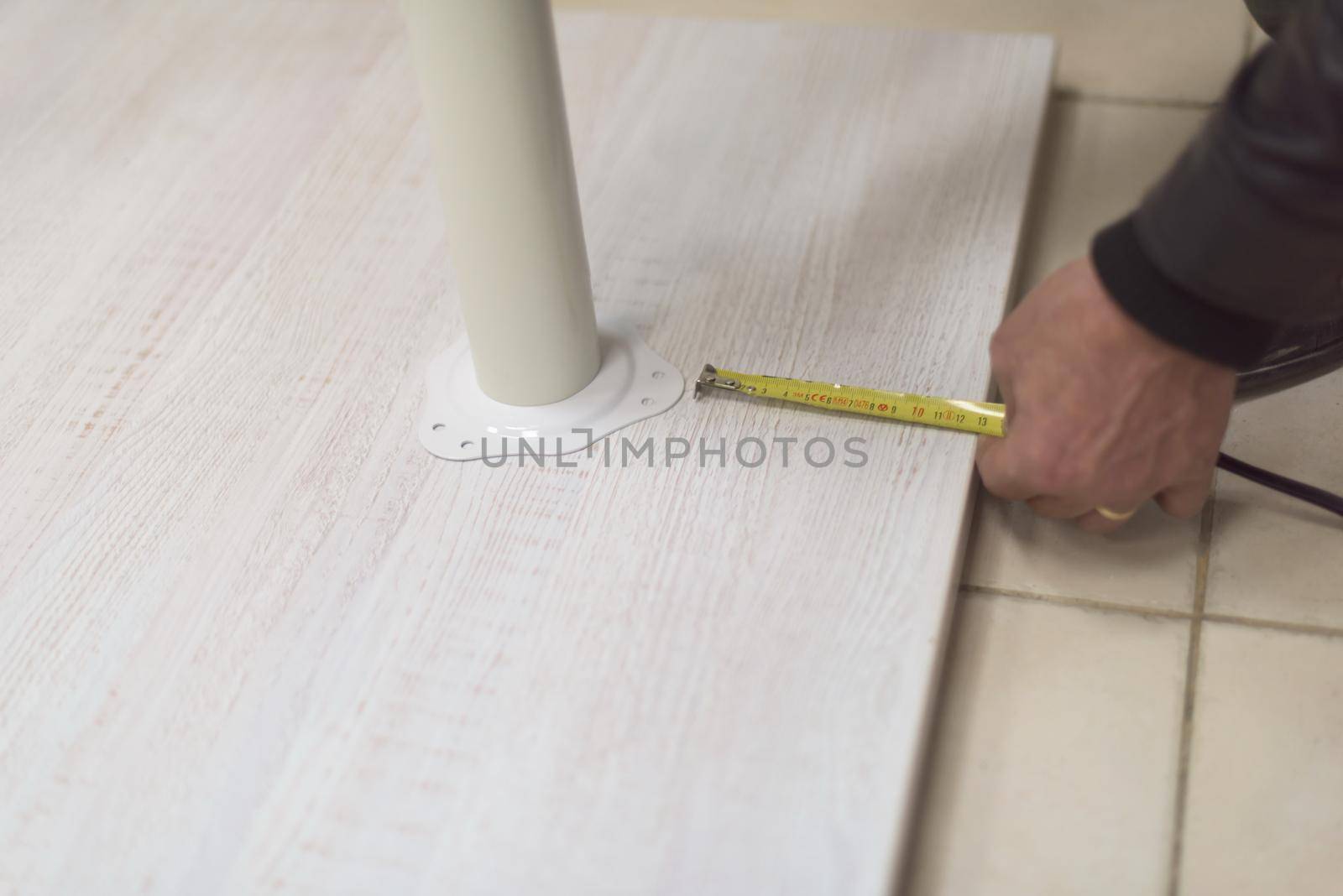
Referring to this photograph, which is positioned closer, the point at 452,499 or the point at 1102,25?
the point at 452,499

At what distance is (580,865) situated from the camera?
2.30ft

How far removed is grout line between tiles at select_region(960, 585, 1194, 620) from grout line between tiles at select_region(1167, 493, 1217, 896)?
0.02 m

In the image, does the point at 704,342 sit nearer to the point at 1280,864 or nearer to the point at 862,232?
the point at 862,232

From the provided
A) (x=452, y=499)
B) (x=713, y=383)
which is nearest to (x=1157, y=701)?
(x=713, y=383)

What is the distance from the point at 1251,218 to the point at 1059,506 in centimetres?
27

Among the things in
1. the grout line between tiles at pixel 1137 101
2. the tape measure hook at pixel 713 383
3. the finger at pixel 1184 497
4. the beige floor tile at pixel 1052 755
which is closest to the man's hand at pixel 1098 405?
the finger at pixel 1184 497

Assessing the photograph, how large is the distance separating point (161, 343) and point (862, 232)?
0.64 m

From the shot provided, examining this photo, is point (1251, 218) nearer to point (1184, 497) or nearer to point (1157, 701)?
point (1184, 497)

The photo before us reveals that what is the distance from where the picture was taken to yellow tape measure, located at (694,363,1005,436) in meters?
0.89

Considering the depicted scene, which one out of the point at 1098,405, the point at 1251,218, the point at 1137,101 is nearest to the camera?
the point at 1251,218

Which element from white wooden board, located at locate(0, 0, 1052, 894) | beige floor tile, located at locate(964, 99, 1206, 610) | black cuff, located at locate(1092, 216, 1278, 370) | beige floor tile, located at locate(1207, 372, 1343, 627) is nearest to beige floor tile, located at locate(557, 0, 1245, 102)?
white wooden board, located at locate(0, 0, 1052, 894)

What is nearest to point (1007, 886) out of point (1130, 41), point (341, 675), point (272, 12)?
point (341, 675)

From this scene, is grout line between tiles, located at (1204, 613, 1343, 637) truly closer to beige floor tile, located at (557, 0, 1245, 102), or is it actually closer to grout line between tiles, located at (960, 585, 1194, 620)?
grout line between tiles, located at (960, 585, 1194, 620)

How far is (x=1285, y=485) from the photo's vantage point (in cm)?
90
